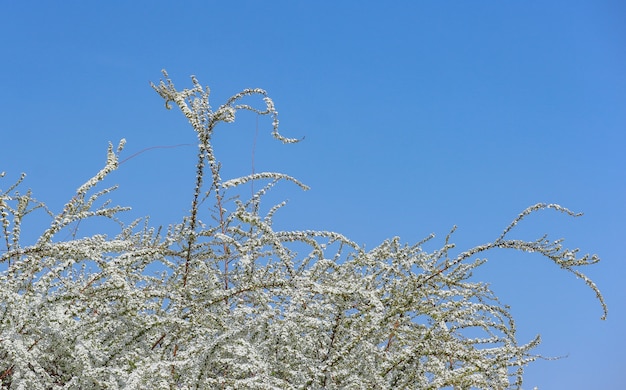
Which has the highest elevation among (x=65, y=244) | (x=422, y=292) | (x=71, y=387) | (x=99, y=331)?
(x=422, y=292)

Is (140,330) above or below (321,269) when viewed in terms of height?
below

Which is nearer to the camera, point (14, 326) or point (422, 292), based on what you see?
point (14, 326)

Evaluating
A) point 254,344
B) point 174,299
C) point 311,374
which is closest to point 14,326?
point 174,299

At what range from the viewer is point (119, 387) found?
144 inches

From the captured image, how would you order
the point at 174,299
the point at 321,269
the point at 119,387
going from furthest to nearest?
the point at 321,269
the point at 174,299
the point at 119,387

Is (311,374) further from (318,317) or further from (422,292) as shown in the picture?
(422,292)

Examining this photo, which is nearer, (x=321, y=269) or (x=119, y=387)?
(x=119, y=387)

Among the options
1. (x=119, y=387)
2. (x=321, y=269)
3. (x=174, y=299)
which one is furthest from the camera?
(x=321, y=269)

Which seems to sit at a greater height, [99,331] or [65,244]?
[65,244]

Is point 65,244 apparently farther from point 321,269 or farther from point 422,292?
point 422,292

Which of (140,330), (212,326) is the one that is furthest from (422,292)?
(140,330)

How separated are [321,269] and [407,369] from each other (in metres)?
0.80

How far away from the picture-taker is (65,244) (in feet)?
12.9

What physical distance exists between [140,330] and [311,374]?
896mm
